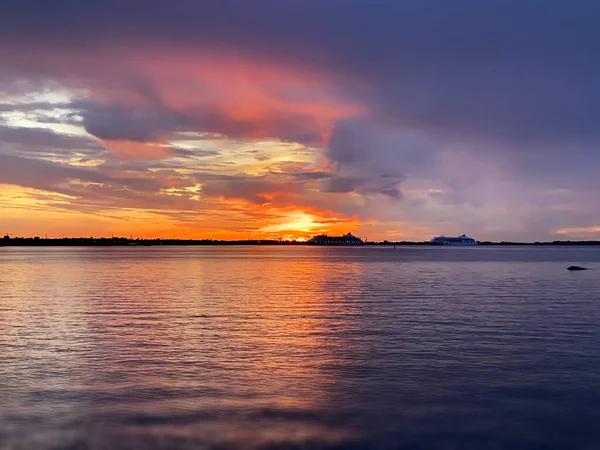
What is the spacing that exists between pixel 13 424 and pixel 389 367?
12744 mm

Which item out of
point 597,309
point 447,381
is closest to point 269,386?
point 447,381

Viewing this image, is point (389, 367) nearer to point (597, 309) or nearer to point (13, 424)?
point (13, 424)

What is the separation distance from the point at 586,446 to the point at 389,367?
896cm

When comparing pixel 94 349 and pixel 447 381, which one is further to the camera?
pixel 94 349

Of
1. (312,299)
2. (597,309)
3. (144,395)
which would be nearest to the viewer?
(144,395)

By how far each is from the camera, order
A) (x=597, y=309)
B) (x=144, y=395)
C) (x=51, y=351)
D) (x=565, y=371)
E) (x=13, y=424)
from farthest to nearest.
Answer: (x=597, y=309), (x=51, y=351), (x=565, y=371), (x=144, y=395), (x=13, y=424)

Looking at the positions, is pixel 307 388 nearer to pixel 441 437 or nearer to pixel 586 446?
pixel 441 437

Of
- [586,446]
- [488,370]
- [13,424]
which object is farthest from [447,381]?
[13,424]

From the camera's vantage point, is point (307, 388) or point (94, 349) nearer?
point (307, 388)

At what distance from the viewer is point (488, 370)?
22.5m

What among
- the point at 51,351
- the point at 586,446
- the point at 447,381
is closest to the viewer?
the point at 586,446

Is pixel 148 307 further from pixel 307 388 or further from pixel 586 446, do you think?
pixel 586 446

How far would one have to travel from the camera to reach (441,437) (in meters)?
15.4

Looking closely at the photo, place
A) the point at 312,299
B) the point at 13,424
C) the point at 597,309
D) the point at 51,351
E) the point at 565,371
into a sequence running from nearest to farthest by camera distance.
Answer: the point at 13,424, the point at 565,371, the point at 51,351, the point at 597,309, the point at 312,299
